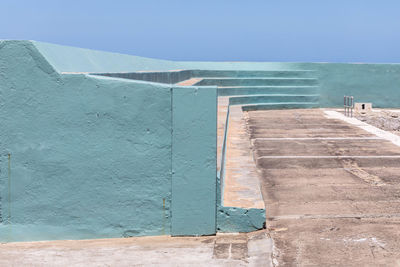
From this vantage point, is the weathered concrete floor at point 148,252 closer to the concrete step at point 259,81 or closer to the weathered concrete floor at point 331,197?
the weathered concrete floor at point 331,197

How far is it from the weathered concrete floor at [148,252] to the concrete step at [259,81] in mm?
16051

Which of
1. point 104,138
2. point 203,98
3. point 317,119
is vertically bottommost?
point 317,119

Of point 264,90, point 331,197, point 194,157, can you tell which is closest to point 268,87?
point 264,90

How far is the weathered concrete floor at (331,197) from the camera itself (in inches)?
212

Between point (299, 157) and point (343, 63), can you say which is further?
point (343, 63)

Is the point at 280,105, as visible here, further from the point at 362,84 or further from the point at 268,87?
the point at 362,84

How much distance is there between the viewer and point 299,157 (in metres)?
11.4

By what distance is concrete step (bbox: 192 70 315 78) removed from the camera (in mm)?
23683

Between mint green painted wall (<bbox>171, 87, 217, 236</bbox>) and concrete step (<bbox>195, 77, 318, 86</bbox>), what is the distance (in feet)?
51.9

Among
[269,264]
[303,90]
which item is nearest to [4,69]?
[269,264]

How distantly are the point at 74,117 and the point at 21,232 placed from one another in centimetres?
146

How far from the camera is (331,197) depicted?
25.3 feet

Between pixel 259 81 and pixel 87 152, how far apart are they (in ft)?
62.3

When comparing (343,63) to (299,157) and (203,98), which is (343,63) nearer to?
(299,157)
